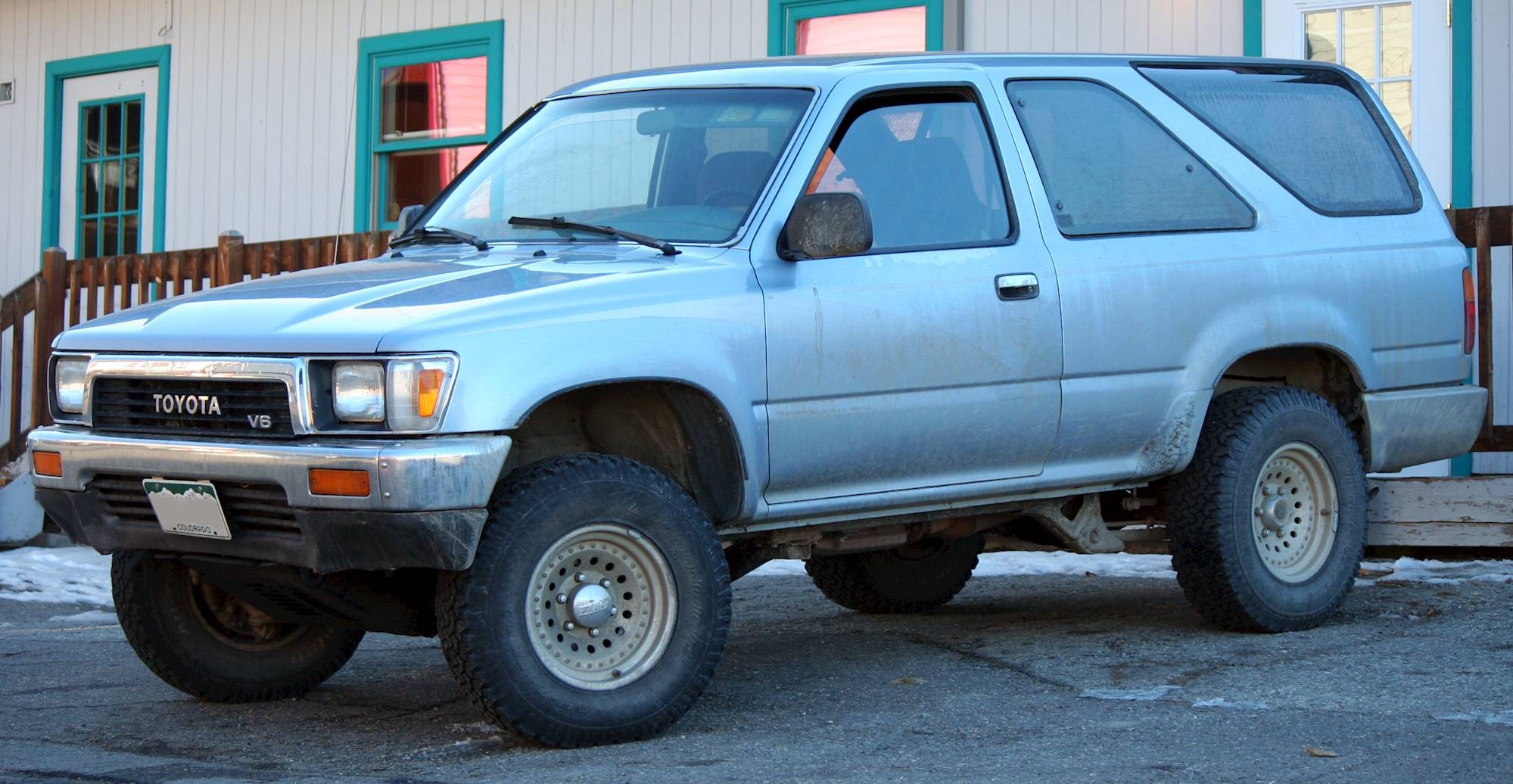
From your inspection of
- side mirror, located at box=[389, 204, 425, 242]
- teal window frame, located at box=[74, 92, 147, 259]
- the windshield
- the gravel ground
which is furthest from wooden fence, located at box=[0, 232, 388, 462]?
the windshield

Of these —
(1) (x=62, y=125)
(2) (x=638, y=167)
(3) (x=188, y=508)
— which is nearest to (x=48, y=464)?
(3) (x=188, y=508)

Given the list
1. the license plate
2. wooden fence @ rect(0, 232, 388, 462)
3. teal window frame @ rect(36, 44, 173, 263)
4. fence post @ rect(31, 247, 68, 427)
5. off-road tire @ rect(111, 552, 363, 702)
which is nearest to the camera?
the license plate

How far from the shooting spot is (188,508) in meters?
4.56

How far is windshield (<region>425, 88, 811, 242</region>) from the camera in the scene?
525 cm

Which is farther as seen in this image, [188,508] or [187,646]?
[187,646]

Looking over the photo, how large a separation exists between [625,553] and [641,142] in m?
1.45

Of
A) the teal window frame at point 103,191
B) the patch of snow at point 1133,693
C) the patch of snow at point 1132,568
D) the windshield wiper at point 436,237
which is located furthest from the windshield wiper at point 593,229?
the teal window frame at point 103,191

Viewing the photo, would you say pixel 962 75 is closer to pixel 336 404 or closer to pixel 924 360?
pixel 924 360

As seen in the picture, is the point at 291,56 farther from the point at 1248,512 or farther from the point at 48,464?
the point at 1248,512

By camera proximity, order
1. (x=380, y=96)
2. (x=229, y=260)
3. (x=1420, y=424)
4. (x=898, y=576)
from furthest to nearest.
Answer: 1. (x=380, y=96)
2. (x=229, y=260)
3. (x=898, y=576)
4. (x=1420, y=424)

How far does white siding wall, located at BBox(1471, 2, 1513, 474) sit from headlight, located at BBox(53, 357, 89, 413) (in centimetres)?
641

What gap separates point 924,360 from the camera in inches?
206

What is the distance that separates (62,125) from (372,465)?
36.7 ft

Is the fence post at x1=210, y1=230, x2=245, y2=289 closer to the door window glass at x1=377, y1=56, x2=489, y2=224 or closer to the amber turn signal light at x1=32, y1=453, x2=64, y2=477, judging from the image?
the door window glass at x1=377, y1=56, x2=489, y2=224
